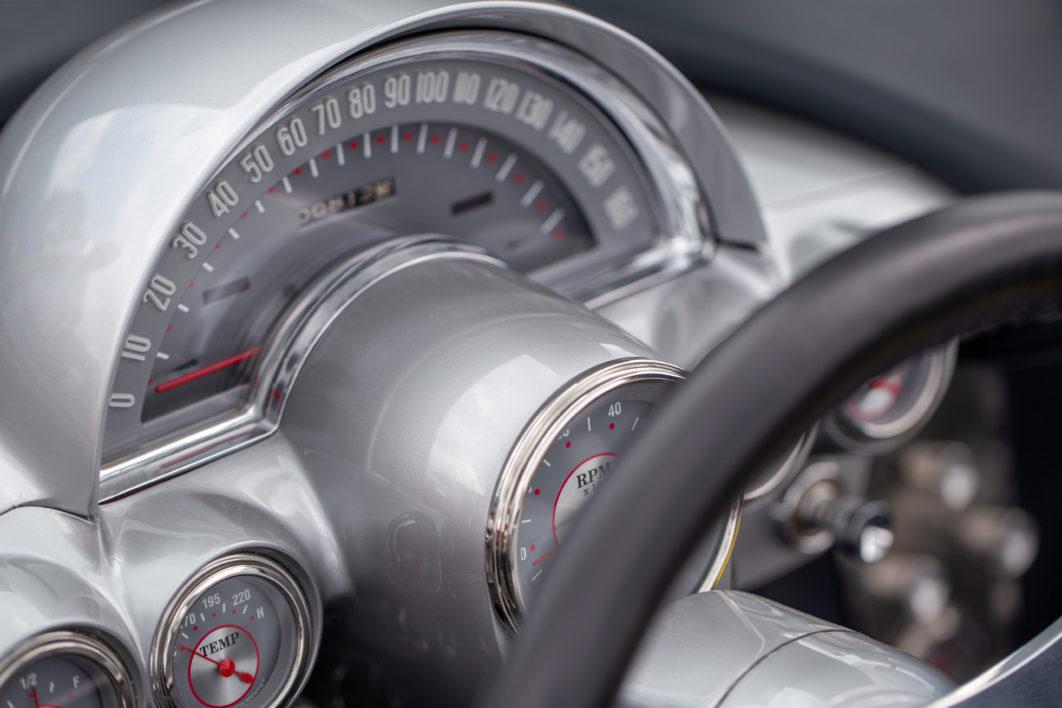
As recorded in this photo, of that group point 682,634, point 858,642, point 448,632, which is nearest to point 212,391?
point 448,632

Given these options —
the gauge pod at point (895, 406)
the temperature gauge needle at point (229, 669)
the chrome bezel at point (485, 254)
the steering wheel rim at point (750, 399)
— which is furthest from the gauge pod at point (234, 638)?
the gauge pod at point (895, 406)

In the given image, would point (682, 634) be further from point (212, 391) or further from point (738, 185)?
point (738, 185)

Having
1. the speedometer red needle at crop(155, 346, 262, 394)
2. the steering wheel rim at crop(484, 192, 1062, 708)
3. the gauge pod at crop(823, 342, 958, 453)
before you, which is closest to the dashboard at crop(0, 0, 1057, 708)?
the speedometer red needle at crop(155, 346, 262, 394)

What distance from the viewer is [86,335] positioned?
856 mm

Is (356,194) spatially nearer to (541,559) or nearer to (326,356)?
(326,356)

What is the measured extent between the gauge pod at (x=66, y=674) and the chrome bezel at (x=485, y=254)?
13 cm

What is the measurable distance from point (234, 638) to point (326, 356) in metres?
0.24

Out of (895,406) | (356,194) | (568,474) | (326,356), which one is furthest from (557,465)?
(895,406)

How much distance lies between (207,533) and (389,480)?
15 centimetres

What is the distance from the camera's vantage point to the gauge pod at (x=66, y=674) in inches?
32.0

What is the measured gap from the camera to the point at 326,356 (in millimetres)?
1030

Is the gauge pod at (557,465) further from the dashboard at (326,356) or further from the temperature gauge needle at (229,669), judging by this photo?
the temperature gauge needle at (229,669)

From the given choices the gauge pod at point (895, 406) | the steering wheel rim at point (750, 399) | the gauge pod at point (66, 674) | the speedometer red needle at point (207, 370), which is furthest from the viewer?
the gauge pod at point (895, 406)

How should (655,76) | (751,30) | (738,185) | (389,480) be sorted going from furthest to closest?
(751,30), (738,185), (655,76), (389,480)
